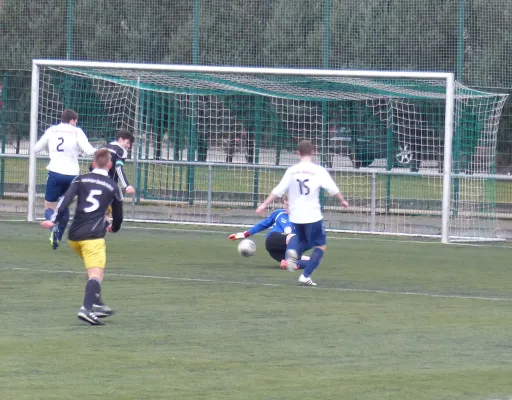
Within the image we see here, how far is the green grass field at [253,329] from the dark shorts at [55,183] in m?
0.93

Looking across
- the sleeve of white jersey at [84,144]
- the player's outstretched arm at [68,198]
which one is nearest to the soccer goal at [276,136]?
the sleeve of white jersey at [84,144]

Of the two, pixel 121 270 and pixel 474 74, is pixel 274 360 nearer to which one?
pixel 121 270

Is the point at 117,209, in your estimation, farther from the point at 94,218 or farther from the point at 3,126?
the point at 3,126

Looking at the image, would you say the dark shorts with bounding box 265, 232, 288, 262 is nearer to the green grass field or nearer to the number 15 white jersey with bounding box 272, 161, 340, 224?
the green grass field

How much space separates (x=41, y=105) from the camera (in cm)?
2286

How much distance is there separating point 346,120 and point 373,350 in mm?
14923

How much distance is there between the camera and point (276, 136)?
77.3 feet

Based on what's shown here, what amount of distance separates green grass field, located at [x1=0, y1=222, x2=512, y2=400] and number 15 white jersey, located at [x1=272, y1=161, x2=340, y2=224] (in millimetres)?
832

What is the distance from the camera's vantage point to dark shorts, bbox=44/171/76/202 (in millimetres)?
17203

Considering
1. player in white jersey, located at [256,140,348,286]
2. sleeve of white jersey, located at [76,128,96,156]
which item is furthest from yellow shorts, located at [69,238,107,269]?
sleeve of white jersey, located at [76,128,96,156]

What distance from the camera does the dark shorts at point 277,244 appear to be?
15008 mm

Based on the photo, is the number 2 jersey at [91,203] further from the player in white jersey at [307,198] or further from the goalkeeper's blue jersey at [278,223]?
the goalkeeper's blue jersey at [278,223]

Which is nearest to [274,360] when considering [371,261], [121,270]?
[121,270]

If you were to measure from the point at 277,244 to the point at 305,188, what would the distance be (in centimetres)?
198
